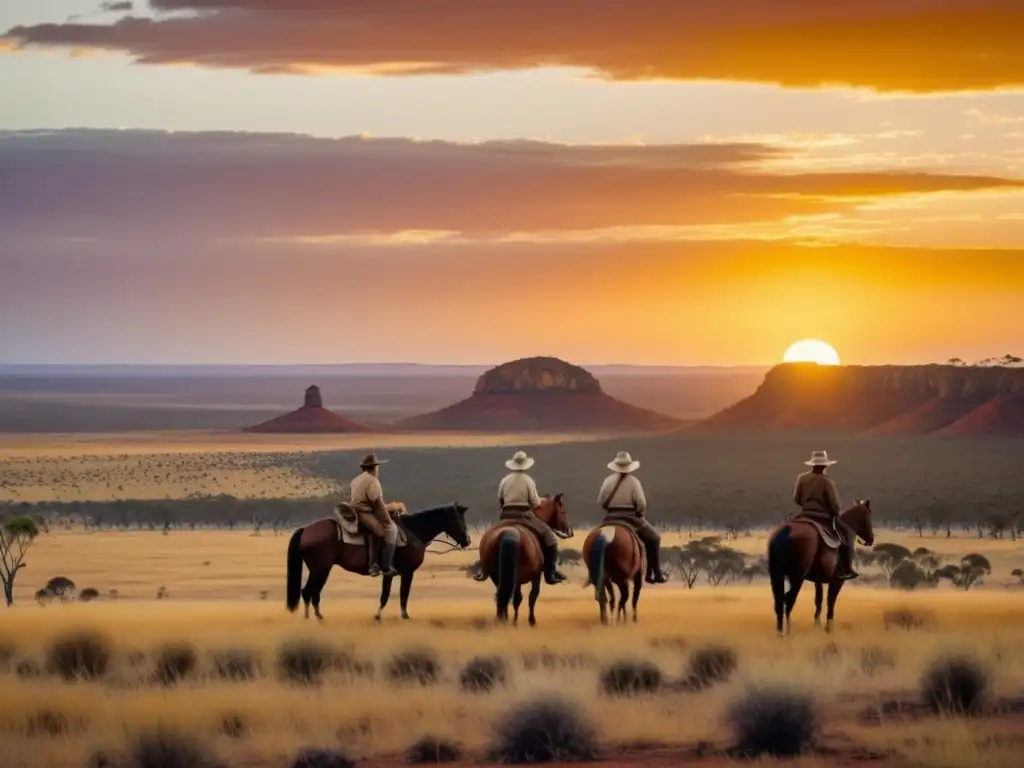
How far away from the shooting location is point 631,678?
57.9ft

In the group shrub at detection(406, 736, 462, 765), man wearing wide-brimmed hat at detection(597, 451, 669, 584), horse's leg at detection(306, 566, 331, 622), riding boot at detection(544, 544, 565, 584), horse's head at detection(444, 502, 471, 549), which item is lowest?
shrub at detection(406, 736, 462, 765)

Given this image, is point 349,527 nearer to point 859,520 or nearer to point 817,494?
point 817,494

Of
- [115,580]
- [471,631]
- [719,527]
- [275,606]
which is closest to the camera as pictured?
[471,631]

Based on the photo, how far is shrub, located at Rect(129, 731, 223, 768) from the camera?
14.4m

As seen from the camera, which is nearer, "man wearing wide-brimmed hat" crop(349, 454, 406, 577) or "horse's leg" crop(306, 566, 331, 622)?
"man wearing wide-brimmed hat" crop(349, 454, 406, 577)

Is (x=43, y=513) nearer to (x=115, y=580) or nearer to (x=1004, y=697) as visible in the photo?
(x=115, y=580)

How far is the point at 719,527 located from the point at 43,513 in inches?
1387

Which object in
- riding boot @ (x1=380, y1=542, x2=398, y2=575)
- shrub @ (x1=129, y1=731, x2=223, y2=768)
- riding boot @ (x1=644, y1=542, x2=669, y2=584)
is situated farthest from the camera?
riding boot @ (x1=644, y1=542, x2=669, y2=584)

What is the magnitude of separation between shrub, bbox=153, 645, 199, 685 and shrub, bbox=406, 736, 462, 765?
3.92 metres

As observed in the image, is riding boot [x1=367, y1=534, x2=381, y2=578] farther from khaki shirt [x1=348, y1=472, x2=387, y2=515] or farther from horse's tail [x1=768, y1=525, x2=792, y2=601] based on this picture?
horse's tail [x1=768, y1=525, x2=792, y2=601]

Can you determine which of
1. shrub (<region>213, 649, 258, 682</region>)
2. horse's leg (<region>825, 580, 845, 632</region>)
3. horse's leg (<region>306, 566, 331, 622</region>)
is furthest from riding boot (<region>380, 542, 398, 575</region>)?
horse's leg (<region>825, 580, 845, 632</region>)

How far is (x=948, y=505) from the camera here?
94.1 m

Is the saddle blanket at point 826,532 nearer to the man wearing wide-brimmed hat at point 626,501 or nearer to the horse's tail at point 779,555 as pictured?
the horse's tail at point 779,555

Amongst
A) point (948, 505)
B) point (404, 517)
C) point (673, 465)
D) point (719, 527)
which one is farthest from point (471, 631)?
point (673, 465)
